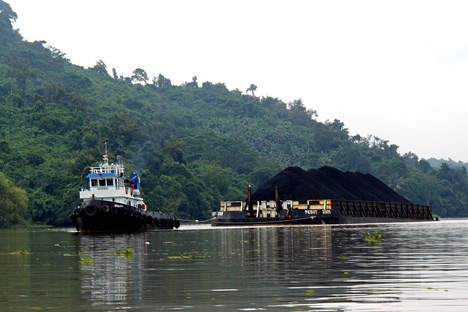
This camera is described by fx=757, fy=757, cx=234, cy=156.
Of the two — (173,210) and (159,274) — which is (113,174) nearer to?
(159,274)

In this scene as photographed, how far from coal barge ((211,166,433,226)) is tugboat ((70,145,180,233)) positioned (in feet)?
86.8

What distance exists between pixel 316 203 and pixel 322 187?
14069 mm

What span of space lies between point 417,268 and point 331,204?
9697 centimetres

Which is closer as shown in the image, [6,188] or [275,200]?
[275,200]

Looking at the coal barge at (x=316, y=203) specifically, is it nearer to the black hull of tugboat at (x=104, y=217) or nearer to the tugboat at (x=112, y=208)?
the tugboat at (x=112, y=208)

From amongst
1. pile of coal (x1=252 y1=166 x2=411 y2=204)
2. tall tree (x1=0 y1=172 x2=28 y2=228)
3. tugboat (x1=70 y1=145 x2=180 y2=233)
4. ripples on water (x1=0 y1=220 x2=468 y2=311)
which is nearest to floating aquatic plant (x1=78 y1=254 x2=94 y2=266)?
ripples on water (x1=0 y1=220 x2=468 y2=311)

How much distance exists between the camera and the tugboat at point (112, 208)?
74.4 metres

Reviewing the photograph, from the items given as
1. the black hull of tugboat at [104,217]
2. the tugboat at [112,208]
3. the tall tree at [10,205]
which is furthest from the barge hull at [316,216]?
the black hull of tugboat at [104,217]

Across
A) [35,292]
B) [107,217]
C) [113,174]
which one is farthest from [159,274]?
[113,174]

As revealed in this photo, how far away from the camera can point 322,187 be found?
135 meters

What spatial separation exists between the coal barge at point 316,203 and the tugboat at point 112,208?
26448 mm

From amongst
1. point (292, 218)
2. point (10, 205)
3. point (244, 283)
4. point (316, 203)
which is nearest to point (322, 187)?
point (316, 203)

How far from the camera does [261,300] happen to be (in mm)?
16234

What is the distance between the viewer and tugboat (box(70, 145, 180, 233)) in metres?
74.4
